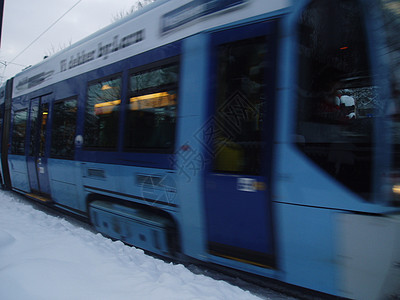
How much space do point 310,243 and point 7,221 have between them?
4571mm

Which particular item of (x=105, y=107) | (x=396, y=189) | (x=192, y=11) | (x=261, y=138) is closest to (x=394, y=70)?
(x=396, y=189)

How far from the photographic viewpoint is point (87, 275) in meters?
2.52

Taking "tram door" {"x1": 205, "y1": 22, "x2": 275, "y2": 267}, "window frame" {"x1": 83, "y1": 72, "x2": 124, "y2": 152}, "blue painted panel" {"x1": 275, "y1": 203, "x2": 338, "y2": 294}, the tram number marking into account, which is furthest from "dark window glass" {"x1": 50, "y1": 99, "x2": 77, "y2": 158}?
"blue painted panel" {"x1": 275, "y1": 203, "x2": 338, "y2": 294}

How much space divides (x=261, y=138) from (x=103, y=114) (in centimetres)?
265

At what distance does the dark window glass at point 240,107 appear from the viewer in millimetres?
2721

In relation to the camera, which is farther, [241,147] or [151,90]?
[151,90]

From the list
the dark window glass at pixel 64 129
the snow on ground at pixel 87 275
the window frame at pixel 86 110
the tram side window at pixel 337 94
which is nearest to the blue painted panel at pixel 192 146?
the snow on ground at pixel 87 275

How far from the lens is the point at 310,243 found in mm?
2412

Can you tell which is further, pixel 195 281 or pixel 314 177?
pixel 195 281

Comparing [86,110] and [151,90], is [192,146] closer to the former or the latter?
[151,90]

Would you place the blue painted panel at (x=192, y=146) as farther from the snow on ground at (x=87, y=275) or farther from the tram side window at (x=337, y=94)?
the tram side window at (x=337, y=94)

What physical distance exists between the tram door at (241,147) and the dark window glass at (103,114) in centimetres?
176

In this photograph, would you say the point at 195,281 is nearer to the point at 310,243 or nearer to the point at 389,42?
the point at 310,243

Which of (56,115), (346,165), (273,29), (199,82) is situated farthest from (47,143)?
(346,165)
